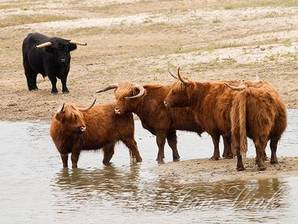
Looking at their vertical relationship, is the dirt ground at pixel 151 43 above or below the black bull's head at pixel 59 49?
below

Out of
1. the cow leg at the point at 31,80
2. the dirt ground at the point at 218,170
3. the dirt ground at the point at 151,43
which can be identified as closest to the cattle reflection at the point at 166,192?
the dirt ground at the point at 218,170

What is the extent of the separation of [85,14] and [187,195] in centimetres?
2982

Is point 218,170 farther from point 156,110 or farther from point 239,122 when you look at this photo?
point 156,110

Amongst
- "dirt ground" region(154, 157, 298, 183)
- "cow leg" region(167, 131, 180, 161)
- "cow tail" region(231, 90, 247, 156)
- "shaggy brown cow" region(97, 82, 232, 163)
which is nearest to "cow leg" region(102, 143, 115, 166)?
"shaggy brown cow" region(97, 82, 232, 163)

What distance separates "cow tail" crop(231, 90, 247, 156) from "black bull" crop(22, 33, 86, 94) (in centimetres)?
1029

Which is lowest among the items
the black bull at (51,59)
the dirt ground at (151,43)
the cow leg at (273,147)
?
the dirt ground at (151,43)

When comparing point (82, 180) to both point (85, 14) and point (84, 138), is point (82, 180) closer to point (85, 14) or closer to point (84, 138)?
point (84, 138)

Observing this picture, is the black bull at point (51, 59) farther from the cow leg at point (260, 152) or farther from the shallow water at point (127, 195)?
the cow leg at point (260, 152)

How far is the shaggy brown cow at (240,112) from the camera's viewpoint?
1317 centimetres

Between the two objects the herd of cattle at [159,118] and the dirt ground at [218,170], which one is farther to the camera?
the herd of cattle at [159,118]

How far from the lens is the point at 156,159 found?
15.5 metres

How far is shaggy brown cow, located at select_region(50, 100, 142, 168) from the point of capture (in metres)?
14.6

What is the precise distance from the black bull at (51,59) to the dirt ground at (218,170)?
29.5ft

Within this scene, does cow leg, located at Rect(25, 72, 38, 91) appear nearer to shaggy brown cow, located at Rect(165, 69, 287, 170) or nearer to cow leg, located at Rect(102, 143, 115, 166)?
cow leg, located at Rect(102, 143, 115, 166)
